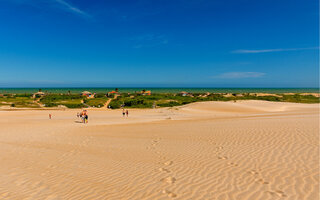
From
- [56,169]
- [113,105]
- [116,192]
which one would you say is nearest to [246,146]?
[116,192]

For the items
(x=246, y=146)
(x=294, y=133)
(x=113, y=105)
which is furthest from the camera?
(x=113, y=105)

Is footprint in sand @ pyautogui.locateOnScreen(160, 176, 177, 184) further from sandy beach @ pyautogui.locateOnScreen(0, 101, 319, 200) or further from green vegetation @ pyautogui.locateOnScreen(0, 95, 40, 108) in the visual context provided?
green vegetation @ pyautogui.locateOnScreen(0, 95, 40, 108)

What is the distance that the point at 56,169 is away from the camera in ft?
23.8

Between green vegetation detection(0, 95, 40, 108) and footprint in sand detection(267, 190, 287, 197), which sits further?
green vegetation detection(0, 95, 40, 108)

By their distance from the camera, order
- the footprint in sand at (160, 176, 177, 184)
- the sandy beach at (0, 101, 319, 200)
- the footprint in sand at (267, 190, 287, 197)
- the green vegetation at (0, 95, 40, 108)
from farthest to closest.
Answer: the green vegetation at (0, 95, 40, 108) < the footprint in sand at (160, 176, 177, 184) < the sandy beach at (0, 101, 319, 200) < the footprint in sand at (267, 190, 287, 197)

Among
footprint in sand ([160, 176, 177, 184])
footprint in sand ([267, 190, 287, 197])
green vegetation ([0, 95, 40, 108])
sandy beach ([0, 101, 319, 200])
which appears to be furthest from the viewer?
green vegetation ([0, 95, 40, 108])

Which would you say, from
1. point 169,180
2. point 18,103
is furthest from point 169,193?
point 18,103

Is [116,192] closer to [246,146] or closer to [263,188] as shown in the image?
[263,188]

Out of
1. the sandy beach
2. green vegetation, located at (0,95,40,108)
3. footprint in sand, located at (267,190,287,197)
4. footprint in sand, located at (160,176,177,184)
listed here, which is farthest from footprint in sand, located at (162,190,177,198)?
green vegetation, located at (0,95,40,108)

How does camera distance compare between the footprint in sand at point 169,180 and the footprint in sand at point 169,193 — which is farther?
the footprint in sand at point 169,180

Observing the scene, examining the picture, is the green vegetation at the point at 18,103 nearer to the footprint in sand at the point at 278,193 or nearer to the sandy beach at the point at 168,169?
the sandy beach at the point at 168,169

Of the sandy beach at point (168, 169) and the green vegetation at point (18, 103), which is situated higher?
the green vegetation at point (18, 103)

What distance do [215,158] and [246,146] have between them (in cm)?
256

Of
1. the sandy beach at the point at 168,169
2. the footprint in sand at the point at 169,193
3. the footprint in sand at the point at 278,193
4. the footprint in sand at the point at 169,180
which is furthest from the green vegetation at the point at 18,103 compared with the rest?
the footprint in sand at the point at 278,193
